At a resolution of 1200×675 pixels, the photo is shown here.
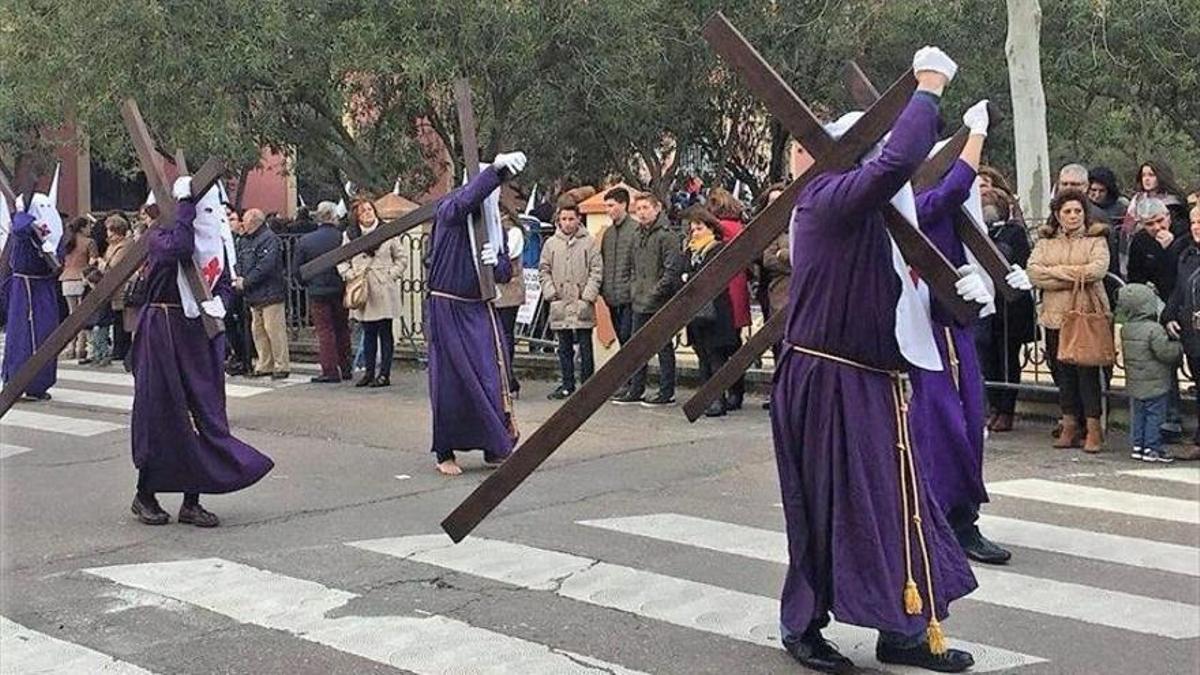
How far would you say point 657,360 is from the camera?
1243 centimetres

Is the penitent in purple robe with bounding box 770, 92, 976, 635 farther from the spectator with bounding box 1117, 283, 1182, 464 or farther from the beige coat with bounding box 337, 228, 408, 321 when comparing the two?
the beige coat with bounding box 337, 228, 408, 321

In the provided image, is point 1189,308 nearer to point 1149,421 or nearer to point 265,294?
point 1149,421

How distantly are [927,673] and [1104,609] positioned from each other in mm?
1312

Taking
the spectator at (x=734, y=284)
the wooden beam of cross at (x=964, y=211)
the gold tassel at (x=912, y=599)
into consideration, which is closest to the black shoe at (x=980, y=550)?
the wooden beam of cross at (x=964, y=211)

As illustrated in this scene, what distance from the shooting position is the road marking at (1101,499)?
25.3 feet

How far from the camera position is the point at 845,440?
4723 millimetres

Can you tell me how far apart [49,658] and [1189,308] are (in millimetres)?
6954

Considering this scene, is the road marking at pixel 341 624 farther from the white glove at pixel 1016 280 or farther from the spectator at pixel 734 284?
the spectator at pixel 734 284

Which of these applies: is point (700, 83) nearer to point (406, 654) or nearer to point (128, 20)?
point (128, 20)

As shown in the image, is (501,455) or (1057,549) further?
(501,455)

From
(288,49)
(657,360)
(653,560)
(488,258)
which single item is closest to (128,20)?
(288,49)

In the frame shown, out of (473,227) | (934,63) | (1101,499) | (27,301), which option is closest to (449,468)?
(473,227)

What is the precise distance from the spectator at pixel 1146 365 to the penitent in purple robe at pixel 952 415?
300 centimetres

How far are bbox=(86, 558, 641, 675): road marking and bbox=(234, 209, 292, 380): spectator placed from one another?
8030 mm
